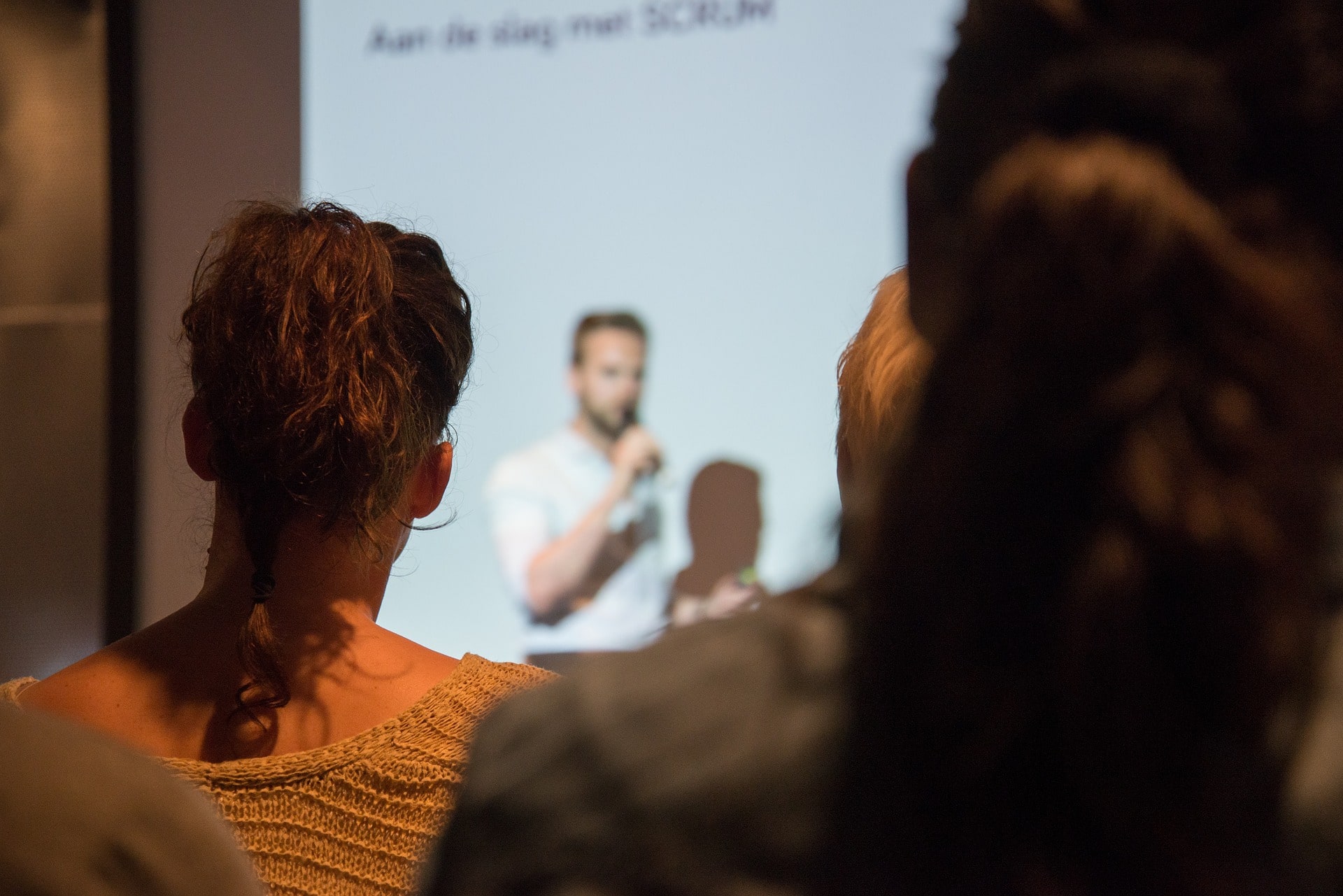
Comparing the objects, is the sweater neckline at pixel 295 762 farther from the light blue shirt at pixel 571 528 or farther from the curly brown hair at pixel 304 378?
the light blue shirt at pixel 571 528

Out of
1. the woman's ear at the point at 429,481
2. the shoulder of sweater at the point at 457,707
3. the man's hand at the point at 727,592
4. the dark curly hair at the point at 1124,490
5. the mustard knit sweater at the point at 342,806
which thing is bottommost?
the man's hand at the point at 727,592

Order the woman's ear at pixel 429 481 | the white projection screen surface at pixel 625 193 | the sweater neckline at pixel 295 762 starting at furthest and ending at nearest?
the white projection screen surface at pixel 625 193 → the woman's ear at pixel 429 481 → the sweater neckline at pixel 295 762

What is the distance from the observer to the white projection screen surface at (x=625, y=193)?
2455 mm

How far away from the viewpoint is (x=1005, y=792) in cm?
35

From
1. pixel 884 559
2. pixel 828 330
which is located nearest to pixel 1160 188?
pixel 884 559

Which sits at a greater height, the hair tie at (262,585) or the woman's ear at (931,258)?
the woman's ear at (931,258)

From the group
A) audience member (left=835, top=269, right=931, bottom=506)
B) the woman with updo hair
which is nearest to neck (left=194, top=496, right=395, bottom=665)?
the woman with updo hair

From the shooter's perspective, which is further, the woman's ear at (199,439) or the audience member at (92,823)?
the woman's ear at (199,439)

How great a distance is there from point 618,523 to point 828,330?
60 cm

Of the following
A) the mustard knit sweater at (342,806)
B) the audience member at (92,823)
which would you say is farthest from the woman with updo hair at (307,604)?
the audience member at (92,823)

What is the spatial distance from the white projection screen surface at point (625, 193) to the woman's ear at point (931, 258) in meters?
1.94

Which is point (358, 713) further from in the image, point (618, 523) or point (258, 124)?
point (258, 124)

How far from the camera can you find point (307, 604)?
38.9 inches

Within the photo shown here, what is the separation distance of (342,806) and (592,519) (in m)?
1.59
